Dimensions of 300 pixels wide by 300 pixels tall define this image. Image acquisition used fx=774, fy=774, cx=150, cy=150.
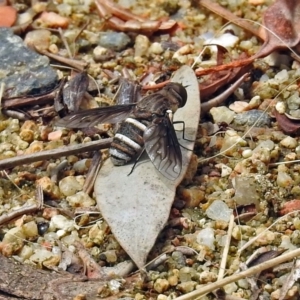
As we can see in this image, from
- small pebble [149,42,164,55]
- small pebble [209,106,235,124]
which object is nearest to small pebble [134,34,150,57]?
small pebble [149,42,164,55]

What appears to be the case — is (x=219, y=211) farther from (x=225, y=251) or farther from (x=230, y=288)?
(x=230, y=288)

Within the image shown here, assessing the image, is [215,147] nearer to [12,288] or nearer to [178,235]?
[178,235]

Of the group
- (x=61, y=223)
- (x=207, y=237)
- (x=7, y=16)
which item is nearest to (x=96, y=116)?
(x=61, y=223)

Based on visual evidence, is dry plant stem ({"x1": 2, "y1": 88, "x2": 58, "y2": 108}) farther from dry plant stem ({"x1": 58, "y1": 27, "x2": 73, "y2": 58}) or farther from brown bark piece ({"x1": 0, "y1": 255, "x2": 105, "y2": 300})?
brown bark piece ({"x1": 0, "y1": 255, "x2": 105, "y2": 300})

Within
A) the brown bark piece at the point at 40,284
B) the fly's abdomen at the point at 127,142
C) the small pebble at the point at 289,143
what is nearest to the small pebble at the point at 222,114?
the small pebble at the point at 289,143

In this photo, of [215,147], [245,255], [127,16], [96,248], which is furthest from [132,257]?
[127,16]

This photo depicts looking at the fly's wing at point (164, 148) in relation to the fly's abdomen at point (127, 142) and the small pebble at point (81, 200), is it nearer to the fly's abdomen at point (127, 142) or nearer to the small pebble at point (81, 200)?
the fly's abdomen at point (127, 142)
